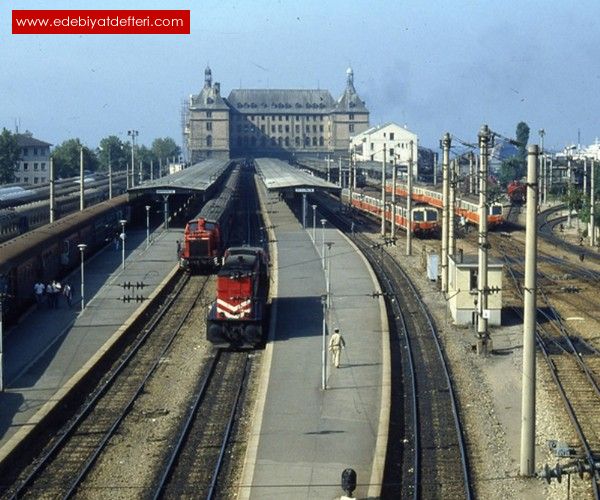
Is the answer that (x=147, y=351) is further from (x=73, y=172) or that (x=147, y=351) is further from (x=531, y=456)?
(x=73, y=172)

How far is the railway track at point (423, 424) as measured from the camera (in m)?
A: 17.2

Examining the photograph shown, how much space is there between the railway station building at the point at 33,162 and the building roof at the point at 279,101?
70.7 meters

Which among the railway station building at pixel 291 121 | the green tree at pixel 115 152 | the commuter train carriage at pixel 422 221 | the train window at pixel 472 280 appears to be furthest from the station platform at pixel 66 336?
the railway station building at pixel 291 121

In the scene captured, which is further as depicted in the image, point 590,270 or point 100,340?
point 590,270

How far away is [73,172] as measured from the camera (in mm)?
135000

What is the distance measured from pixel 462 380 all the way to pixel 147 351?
9.34m

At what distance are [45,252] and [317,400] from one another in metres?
18.4

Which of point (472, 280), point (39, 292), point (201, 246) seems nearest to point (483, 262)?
point (472, 280)

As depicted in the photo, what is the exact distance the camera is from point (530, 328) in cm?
1742

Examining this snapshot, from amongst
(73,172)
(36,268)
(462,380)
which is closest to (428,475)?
(462,380)

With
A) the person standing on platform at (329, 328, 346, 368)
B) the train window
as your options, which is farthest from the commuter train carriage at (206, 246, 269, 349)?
the train window

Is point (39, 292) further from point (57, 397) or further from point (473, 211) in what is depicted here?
point (473, 211)

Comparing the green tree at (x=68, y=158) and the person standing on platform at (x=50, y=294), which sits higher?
the green tree at (x=68, y=158)

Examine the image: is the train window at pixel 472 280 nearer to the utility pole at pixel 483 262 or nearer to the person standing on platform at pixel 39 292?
the utility pole at pixel 483 262
